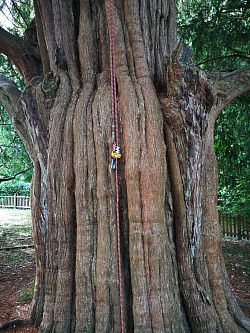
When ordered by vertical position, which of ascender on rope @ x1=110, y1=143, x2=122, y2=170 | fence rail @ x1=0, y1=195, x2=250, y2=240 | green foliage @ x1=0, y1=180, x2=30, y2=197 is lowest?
fence rail @ x1=0, y1=195, x2=250, y2=240

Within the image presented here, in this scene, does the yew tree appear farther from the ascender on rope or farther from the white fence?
the white fence

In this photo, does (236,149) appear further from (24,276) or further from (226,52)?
(24,276)

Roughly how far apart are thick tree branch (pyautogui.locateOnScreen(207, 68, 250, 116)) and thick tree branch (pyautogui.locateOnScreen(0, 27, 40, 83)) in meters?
2.38

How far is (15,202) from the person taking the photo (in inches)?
1005

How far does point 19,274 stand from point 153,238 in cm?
413

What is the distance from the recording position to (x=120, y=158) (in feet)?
10.5

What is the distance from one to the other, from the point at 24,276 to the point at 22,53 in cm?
378

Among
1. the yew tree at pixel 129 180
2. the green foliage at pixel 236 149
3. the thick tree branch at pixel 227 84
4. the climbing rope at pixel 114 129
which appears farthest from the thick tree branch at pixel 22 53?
the green foliage at pixel 236 149

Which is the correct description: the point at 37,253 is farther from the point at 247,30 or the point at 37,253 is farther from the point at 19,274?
the point at 247,30

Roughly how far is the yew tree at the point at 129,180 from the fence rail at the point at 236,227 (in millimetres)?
7286

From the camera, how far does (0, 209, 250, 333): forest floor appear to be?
408cm

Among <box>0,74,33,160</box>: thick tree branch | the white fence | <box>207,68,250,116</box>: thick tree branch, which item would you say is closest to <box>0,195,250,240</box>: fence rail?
<box>207,68,250,116</box>: thick tree branch

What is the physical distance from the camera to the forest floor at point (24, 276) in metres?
4.08

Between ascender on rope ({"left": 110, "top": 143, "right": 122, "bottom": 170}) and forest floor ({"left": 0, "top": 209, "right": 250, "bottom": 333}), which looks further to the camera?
forest floor ({"left": 0, "top": 209, "right": 250, "bottom": 333})
